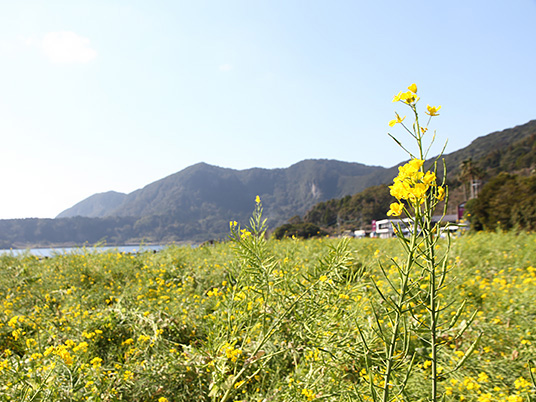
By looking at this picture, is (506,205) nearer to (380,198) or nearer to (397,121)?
(397,121)

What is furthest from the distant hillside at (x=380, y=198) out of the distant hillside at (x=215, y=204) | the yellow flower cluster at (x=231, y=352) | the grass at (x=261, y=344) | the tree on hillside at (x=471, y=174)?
the yellow flower cluster at (x=231, y=352)

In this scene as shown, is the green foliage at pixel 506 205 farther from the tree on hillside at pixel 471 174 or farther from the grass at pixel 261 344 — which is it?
the tree on hillside at pixel 471 174

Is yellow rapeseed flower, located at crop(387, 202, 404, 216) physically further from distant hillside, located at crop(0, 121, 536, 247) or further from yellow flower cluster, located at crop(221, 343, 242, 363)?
yellow flower cluster, located at crop(221, 343, 242, 363)

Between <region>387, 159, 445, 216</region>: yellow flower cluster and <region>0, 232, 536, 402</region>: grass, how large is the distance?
0.91 feet

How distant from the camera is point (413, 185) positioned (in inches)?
32.5

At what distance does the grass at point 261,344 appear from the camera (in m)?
1.66

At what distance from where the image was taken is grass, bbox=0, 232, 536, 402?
1.66m

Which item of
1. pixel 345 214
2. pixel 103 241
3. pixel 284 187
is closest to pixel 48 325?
pixel 103 241

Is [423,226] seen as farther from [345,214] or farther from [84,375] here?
[345,214]

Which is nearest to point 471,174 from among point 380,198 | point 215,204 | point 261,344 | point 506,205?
point 380,198

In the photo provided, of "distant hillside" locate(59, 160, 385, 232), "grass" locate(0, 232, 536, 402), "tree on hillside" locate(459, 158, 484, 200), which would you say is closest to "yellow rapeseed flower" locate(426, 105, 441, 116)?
"grass" locate(0, 232, 536, 402)

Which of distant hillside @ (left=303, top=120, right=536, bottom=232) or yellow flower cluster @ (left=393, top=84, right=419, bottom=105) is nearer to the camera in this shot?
yellow flower cluster @ (left=393, top=84, right=419, bottom=105)

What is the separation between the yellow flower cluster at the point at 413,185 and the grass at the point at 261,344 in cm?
28

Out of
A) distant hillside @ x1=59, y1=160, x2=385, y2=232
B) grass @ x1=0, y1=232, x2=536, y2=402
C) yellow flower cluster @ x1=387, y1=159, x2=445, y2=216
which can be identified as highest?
distant hillside @ x1=59, y1=160, x2=385, y2=232
